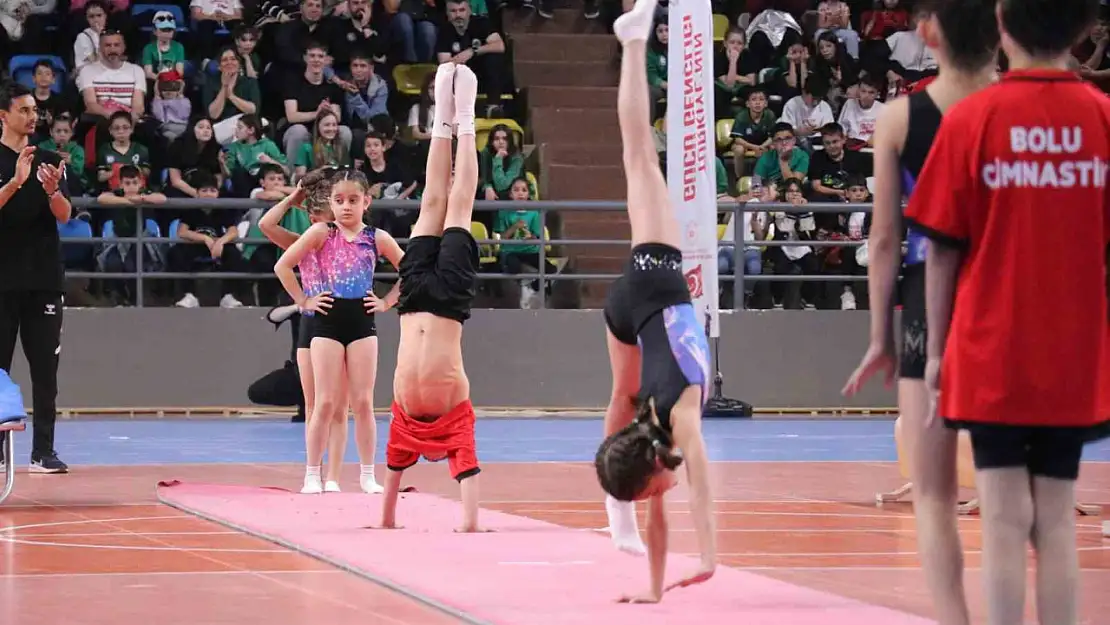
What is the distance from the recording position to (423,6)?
1688cm

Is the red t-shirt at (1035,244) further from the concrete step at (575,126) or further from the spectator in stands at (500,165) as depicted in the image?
the concrete step at (575,126)

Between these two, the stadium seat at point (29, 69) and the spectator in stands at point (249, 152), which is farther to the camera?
the stadium seat at point (29, 69)

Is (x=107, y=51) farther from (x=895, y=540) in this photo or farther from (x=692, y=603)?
(x=692, y=603)

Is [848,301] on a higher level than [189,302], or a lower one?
lower

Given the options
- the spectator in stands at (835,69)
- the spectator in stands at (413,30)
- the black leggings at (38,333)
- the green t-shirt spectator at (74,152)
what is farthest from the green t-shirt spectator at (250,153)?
the spectator in stands at (835,69)

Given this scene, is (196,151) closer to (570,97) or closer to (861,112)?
(570,97)

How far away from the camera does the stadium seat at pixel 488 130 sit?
1534 cm

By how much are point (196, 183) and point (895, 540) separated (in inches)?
358

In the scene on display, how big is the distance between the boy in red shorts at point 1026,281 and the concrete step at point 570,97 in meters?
13.7

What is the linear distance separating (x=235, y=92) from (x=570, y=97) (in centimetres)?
378

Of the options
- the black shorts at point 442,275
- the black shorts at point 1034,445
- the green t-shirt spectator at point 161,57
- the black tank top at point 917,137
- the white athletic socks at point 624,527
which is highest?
the green t-shirt spectator at point 161,57

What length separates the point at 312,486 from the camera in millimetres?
8281

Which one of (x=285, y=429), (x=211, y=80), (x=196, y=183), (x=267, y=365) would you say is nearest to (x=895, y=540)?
(x=285, y=429)

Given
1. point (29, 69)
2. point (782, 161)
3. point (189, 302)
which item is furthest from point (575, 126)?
point (29, 69)
